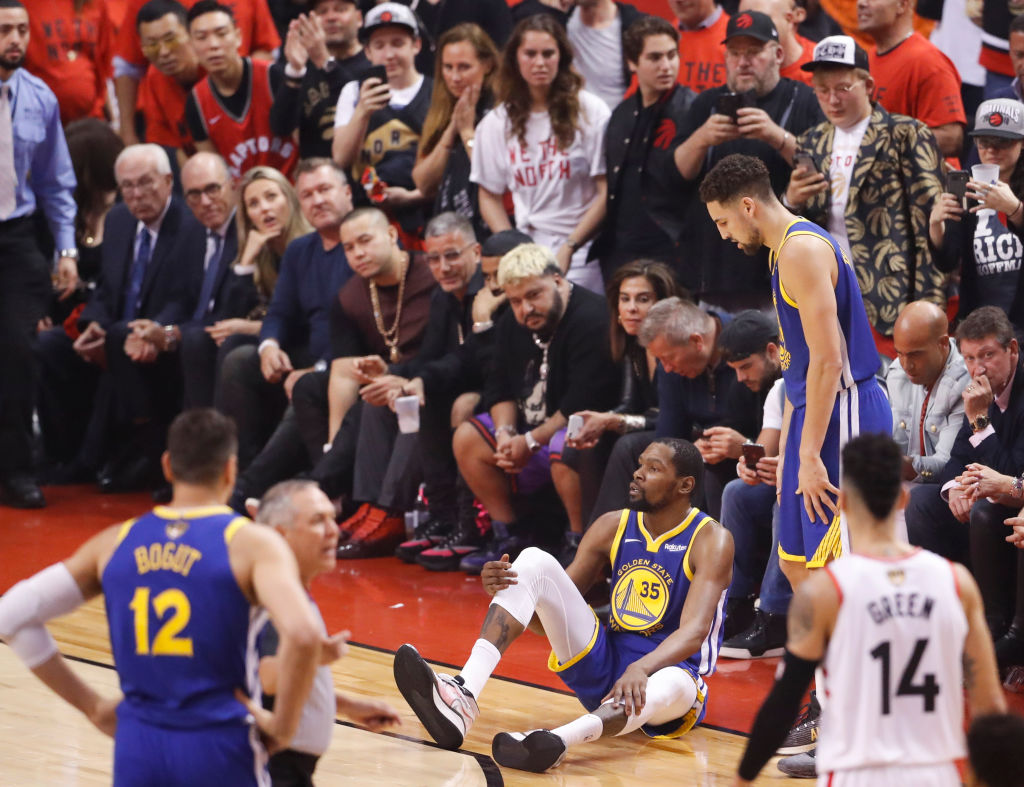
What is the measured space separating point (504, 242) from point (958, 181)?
222 cm

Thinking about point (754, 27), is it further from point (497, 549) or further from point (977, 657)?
point (977, 657)

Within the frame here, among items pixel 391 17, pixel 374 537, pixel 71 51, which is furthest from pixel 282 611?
pixel 71 51

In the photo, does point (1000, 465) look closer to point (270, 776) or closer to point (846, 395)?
point (846, 395)

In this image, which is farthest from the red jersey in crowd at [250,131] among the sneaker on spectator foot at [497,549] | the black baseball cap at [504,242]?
the sneaker on spectator foot at [497,549]

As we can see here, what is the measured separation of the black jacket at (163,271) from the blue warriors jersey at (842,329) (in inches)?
204

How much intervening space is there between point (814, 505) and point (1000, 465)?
1.40m

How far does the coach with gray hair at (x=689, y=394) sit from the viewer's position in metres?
6.18

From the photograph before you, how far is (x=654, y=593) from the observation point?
16.3ft

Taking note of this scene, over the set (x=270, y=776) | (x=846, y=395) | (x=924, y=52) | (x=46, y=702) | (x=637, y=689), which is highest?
(x=924, y=52)

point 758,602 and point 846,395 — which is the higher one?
point 846,395

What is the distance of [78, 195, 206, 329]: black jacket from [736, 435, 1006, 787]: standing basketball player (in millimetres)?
6474

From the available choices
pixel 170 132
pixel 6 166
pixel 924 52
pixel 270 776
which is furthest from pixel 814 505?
pixel 170 132

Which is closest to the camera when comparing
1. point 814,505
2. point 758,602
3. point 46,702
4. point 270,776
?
point 270,776

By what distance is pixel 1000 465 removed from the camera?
5453 mm
